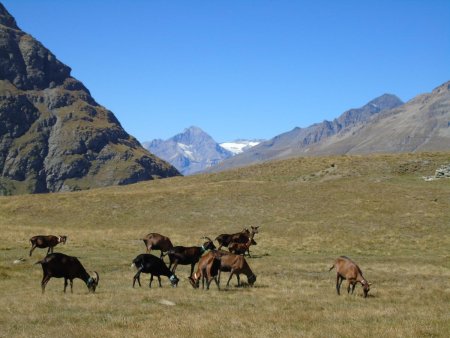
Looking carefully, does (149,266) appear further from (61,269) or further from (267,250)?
(267,250)

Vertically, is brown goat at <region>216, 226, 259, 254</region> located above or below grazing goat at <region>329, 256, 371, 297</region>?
above

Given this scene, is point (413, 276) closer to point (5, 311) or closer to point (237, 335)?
point (237, 335)

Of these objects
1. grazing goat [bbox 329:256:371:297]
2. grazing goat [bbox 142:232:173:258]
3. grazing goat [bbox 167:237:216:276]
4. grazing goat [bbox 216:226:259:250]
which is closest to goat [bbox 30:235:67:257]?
grazing goat [bbox 142:232:173:258]

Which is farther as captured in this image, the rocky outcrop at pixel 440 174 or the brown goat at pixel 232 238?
the rocky outcrop at pixel 440 174

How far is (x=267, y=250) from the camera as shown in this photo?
3953 cm

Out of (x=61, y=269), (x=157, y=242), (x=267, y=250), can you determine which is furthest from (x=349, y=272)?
(x=267, y=250)

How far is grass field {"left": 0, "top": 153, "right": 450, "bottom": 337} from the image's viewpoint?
→ 15.6m

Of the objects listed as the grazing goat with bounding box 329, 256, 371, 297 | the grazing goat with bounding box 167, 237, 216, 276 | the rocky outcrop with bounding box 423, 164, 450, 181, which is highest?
the rocky outcrop with bounding box 423, 164, 450, 181

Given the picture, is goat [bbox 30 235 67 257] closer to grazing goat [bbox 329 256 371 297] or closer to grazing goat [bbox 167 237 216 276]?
grazing goat [bbox 167 237 216 276]

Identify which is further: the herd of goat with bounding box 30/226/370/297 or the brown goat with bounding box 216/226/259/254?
the brown goat with bounding box 216/226/259/254

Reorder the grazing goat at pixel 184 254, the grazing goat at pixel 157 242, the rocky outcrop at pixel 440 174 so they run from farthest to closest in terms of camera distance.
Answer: the rocky outcrop at pixel 440 174, the grazing goat at pixel 157 242, the grazing goat at pixel 184 254

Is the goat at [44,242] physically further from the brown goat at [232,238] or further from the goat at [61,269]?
the goat at [61,269]

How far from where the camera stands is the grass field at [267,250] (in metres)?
15.6

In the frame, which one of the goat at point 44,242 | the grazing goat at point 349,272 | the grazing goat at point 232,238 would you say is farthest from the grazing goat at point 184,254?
the goat at point 44,242
